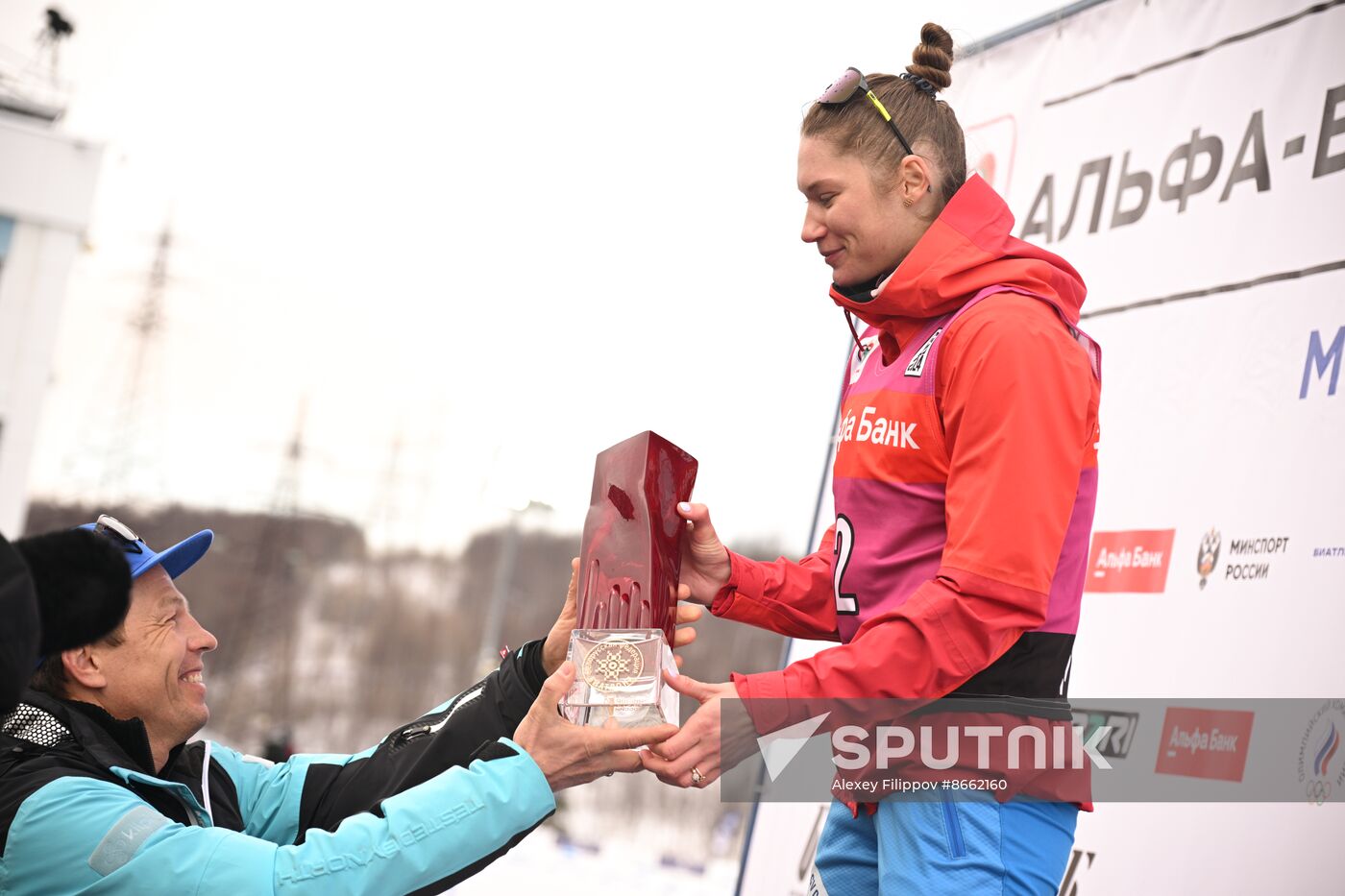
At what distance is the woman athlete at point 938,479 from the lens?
126 cm

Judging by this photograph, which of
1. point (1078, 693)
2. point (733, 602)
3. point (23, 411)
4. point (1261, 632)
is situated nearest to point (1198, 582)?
point (1261, 632)

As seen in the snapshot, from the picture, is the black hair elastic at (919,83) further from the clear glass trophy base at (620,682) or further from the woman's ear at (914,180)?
the clear glass trophy base at (620,682)

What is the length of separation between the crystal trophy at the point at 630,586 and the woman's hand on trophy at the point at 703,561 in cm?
4

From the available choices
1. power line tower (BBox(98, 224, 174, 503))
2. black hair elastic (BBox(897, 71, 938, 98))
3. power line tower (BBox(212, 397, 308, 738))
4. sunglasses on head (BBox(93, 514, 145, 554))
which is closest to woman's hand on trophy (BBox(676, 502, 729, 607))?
black hair elastic (BBox(897, 71, 938, 98))

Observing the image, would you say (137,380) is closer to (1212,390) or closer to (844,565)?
(1212,390)

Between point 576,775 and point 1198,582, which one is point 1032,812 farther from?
point 1198,582

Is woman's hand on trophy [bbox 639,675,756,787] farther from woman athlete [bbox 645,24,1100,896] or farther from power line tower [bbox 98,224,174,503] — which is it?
power line tower [bbox 98,224,174,503]

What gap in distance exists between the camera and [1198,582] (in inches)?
88.7

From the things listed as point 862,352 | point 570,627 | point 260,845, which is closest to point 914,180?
point 862,352

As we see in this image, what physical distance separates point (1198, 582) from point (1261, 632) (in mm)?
189

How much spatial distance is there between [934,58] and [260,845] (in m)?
1.35

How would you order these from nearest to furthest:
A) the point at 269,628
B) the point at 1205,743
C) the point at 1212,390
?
the point at 1205,743 → the point at 1212,390 → the point at 269,628

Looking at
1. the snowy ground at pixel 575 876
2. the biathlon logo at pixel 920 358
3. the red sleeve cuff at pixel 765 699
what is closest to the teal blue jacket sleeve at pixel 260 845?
the red sleeve cuff at pixel 765 699

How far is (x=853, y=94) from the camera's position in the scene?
1.50 m
